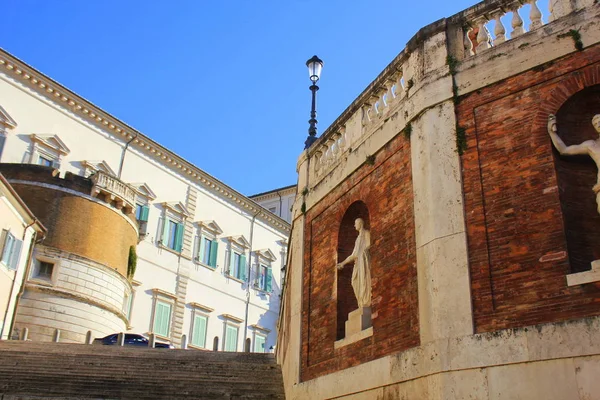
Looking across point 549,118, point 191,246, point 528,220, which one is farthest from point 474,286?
point 191,246

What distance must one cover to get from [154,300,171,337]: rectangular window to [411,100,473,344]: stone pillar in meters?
29.4

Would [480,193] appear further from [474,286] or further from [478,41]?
[478,41]

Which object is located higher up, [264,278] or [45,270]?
[264,278]

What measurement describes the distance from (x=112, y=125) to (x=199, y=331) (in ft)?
43.8

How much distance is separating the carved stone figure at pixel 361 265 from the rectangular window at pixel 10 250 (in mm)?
16729

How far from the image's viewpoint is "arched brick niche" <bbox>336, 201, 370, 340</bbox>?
11695 millimetres

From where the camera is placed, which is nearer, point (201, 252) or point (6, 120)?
point (6, 120)

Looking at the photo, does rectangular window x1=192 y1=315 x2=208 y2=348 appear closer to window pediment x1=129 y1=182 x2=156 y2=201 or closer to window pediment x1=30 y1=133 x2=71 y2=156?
window pediment x1=129 y1=182 x2=156 y2=201

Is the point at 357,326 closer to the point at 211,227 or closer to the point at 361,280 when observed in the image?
the point at 361,280

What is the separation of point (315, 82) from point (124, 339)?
1410 centimetres

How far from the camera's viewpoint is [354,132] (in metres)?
12.7

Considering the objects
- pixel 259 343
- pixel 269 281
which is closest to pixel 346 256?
pixel 259 343

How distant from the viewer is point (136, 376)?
13.4m

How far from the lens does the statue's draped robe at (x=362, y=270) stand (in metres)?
11.0
